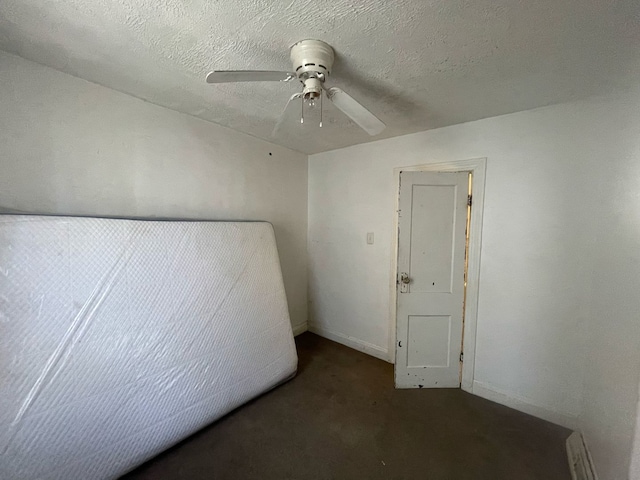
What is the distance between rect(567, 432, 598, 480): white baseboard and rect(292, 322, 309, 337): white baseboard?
2443 millimetres

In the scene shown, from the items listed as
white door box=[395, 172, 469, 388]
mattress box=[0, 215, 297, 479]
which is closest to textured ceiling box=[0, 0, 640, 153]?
white door box=[395, 172, 469, 388]

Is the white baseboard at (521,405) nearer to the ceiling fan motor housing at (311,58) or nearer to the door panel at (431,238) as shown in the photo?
the door panel at (431,238)

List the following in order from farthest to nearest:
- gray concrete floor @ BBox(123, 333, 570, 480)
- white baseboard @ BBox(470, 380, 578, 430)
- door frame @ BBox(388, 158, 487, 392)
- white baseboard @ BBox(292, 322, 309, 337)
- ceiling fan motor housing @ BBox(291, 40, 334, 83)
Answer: white baseboard @ BBox(292, 322, 309, 337) < door frame @ BBox(388, 158, 487, 392) < white baseboard @ BBox(470, 380, 578, 430) < gray concrete floor @ BBox(123, 333, 570, 480) < ceiling fan motor housing @ BBox(291, 40, 334, 83)

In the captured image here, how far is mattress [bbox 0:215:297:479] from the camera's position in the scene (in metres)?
1.14

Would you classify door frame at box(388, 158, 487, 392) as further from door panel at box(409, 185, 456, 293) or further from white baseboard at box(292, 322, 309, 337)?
white baseboard at box(292, 322, 309, 337)

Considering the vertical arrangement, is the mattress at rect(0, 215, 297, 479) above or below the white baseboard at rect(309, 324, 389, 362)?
above

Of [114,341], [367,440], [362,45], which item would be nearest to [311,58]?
[362,45]

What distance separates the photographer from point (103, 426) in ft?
4.24

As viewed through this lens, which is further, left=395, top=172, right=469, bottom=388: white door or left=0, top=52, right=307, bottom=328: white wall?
left=395, top=172, right=469, bottom=388: white door

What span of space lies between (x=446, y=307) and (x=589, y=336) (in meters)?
0.86

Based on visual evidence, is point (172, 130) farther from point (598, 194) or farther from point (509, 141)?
point (598, 194)

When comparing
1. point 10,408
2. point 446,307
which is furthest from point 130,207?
point 446,307

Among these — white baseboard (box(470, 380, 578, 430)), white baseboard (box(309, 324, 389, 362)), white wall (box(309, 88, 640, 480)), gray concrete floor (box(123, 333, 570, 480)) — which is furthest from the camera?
white baseboard (box(309, 324, 389, 362))

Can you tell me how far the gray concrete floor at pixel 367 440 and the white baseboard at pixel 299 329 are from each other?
917 mm
